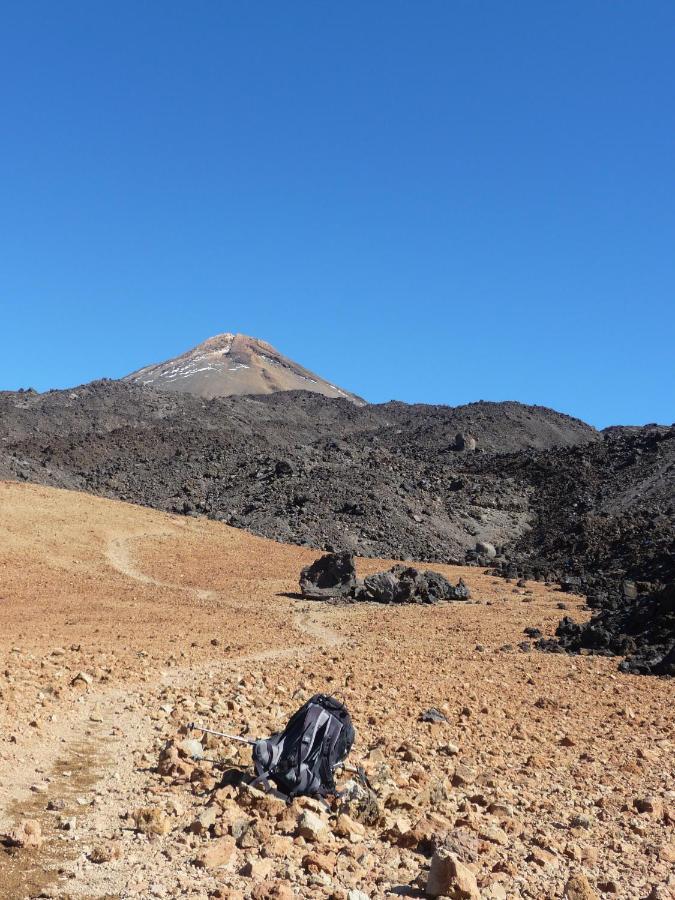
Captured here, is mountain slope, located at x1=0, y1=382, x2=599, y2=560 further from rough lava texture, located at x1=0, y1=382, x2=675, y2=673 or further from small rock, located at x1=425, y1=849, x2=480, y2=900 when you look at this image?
small rock, located at x1=425, y1=849, x2=480, y2=900

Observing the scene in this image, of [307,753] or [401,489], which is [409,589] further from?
[401,489]

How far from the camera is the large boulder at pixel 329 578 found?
2348cm

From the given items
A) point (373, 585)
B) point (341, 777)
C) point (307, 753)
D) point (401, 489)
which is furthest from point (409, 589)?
point (401, 489)

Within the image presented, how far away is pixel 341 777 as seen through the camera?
6785 millimetres

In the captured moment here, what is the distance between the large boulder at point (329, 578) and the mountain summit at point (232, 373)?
106 m

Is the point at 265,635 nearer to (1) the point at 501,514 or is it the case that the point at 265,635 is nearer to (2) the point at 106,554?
(2) the point at 106,554

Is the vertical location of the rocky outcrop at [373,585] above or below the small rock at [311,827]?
above

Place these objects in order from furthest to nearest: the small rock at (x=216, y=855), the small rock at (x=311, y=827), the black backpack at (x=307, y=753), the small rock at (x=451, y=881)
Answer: the black backpack at (x=307, y=753)
the small rock at (x=311, y=827)
the small rock at (x=216, y=855)
the small rock at (x=451, y=881)

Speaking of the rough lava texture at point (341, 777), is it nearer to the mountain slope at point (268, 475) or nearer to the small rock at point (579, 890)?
the small rock at point (579, 890)

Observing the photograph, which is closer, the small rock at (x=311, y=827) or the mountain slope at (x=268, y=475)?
the small rock at (x=311, y=827)

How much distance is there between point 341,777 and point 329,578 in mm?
17122

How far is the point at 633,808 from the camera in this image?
682cm

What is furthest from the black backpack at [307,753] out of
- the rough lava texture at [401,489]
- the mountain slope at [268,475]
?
the mountain slope at [268,475]

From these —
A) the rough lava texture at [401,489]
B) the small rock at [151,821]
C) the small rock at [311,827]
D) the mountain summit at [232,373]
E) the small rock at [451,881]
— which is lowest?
the small rock at [151,821]
